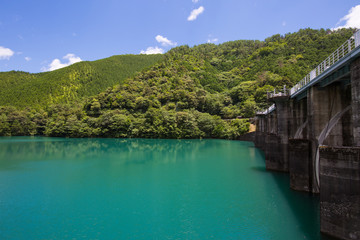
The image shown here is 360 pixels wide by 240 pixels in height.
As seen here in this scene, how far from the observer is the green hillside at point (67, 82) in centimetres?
11694

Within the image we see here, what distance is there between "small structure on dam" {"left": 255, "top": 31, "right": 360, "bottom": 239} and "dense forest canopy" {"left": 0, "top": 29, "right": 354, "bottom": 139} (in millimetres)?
43933

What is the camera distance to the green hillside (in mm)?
116938

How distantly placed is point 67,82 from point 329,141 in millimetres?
140750

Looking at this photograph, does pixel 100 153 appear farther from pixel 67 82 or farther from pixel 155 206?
pixel 67 82

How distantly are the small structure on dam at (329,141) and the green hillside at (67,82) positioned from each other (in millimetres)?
107868

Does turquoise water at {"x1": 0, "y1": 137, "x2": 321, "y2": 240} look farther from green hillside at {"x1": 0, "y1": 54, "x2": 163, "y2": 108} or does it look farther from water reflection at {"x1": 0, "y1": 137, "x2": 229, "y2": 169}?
green hillside at {"x1": 0, "y1": 54, "x2": 163, "y2": 108}

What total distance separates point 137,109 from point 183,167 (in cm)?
6022

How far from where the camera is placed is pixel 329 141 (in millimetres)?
13758

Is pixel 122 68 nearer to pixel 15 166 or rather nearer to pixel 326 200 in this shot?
pixel 15 166

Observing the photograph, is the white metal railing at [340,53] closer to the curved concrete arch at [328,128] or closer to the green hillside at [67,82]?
the curved concrete arch at [328,128]

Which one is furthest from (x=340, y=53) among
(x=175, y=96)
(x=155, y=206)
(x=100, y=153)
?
(x=175, y=96)

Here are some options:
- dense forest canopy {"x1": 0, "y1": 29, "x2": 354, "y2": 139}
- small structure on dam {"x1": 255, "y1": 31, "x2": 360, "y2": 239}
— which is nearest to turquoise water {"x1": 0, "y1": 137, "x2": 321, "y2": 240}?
small structure on dam {"x1": 255, "y1": 31, "x2": 360, "y2": 239}

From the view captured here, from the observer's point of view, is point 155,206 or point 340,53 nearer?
point 340,53

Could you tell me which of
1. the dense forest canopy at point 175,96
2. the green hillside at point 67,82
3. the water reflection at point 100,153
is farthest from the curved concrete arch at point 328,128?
the green hillside at point 67,82
